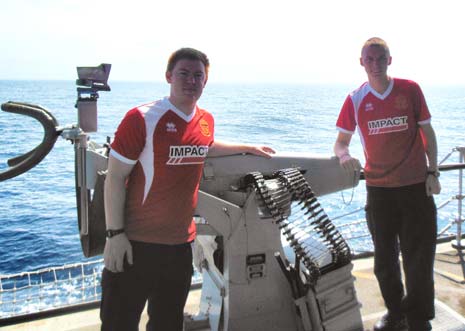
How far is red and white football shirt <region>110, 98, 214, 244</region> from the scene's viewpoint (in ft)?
6.80

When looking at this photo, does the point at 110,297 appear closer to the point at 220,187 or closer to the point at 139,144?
the point at 139,144

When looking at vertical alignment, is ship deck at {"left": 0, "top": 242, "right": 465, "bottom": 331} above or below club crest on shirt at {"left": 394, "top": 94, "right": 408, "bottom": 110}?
below

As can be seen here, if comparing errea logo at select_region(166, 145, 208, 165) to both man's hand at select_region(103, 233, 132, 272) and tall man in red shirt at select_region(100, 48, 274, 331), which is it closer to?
tall man in red shirt at select_region(100, 48, 274, 331)

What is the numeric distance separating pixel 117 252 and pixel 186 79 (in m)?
0.82

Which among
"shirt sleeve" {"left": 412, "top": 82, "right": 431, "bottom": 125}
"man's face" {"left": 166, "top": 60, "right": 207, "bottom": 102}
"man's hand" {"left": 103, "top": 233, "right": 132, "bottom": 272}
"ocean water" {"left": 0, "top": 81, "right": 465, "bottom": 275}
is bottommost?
"ocean water" {"left": 0, "top": 81, "right": 465, "bottom": 275}

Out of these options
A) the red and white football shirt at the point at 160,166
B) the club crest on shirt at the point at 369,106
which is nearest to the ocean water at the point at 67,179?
the club crest on shirt at the point at 369,106

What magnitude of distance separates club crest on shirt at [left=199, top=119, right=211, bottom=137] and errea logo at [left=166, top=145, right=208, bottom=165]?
9cm

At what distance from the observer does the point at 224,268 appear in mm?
2920

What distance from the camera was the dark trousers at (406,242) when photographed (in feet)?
10.3

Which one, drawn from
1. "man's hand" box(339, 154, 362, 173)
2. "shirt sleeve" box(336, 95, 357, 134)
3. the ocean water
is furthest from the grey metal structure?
the ocean water

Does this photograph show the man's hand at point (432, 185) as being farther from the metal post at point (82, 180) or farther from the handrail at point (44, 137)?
the handrail at point (44, 137)

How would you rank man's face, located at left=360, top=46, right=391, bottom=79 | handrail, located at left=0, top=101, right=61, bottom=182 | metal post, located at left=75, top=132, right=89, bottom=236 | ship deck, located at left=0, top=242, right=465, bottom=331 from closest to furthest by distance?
1. handrail, located at left=0, top=101, right=61, bottom=182
2. metal post, located at left=75, top=132, right=89, bottom=236
3. man's face, located at left=360, top=46, right=391, bottom=79
4. ship deck, located at left=0, top=242, right=465, bottom=331

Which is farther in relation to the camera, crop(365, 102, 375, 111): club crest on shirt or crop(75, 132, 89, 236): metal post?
crop(365, 102, 375, 111): club crest on shirt

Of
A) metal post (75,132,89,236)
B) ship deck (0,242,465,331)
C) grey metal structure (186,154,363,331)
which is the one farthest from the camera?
ship deck (0,242,465,331)
